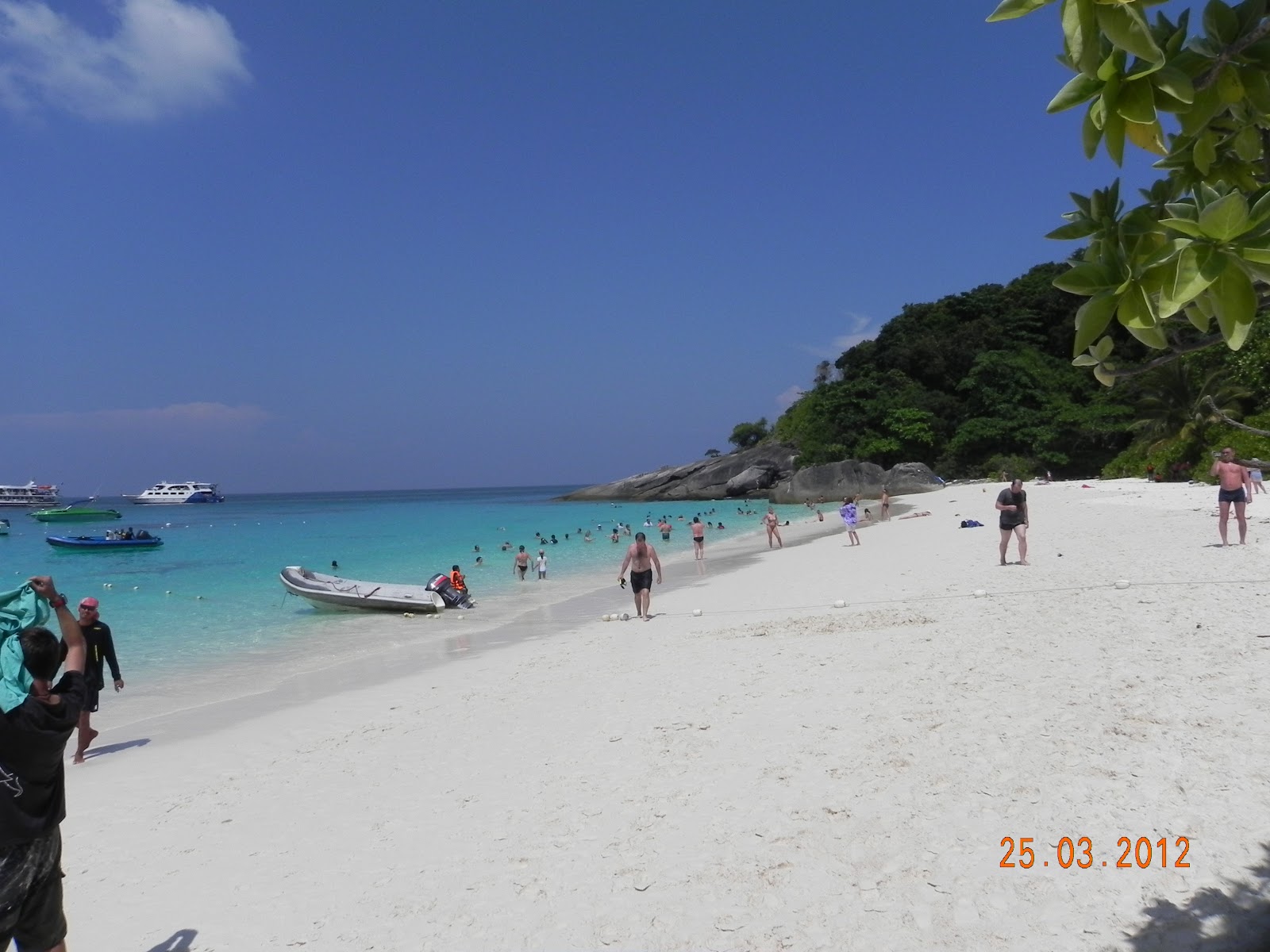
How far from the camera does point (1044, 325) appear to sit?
186 feet

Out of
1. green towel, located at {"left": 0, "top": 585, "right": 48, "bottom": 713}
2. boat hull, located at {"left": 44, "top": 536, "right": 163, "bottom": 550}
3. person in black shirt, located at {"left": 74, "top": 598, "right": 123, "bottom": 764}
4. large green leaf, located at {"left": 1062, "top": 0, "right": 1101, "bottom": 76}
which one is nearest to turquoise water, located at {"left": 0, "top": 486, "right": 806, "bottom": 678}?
boat hull, located at {"left": 44, "top": 536, "right": 163, "bottom": 550}

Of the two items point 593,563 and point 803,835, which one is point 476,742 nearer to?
point 803,835

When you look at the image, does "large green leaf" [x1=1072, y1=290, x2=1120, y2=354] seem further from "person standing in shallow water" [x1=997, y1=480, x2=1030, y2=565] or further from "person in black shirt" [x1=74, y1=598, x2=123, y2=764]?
"person standing in shallow water" [x1=997, y1=480, x2=1030, y2=565]

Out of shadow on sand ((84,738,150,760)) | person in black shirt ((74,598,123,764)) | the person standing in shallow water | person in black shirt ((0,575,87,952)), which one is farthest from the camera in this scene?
the person standing in shallow water

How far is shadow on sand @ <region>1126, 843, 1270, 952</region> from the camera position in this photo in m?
2.96

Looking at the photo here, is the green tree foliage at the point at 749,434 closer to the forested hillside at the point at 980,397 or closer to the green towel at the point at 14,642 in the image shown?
the forested hillside at the point at 980,397

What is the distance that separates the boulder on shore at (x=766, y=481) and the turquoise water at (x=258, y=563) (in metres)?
4.15

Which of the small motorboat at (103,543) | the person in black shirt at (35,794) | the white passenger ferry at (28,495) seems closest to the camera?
the person in black shirt at (35,794)

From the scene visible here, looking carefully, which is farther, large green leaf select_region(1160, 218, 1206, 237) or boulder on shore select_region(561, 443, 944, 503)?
boulder on shore select_region(561, 443, 944, 503)

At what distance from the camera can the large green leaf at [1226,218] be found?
4.05ft

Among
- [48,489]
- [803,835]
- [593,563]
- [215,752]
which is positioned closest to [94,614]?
[215,752]

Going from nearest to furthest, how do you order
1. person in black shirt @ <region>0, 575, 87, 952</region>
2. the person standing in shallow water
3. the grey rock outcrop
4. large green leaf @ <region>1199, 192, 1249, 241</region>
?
large green leaf @ <region>1199, 192, 1249, 241</region>
person in black shirt @ <region>0, 575, 87, 952</region>
the person standing in shallow water
the grey rock outcrop

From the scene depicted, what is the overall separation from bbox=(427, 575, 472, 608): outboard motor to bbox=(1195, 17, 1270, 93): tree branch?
16.6m

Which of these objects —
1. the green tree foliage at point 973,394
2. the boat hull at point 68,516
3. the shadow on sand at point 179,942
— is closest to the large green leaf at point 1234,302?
the shadow on sand at point 179,942
